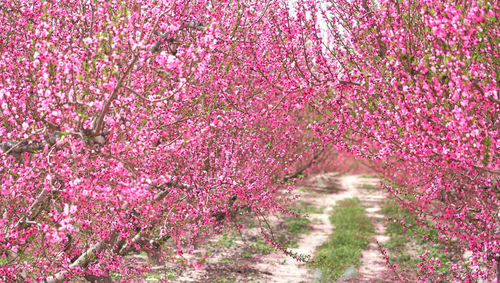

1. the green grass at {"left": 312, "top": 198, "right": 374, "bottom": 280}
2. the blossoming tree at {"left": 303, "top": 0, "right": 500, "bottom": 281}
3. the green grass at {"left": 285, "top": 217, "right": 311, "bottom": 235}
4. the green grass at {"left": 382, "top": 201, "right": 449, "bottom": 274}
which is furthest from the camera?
the green grass at {"left": 285, "top": 217, "right": 311, "bottom": 235}

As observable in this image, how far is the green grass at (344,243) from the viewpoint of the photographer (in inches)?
512

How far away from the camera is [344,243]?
15977 mm

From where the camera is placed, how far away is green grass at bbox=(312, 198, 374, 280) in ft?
42.6

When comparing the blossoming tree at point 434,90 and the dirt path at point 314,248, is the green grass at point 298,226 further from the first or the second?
the blossoming tree at point 434,90

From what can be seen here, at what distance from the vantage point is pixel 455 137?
16.0 ft

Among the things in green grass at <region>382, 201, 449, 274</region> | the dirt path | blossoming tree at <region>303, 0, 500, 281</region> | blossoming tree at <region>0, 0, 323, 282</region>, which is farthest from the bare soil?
blossoming tree at <region>303, 0, 500, 281</region>

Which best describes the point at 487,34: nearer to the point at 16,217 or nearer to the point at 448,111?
the point at 448,111

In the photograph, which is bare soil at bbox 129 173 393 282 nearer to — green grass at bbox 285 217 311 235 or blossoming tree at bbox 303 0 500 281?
Result: green grass at bbox 285 217 311 235

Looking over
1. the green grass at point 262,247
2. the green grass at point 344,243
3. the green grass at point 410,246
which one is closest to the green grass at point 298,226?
the green grass at point 344,243

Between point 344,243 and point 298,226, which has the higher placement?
point 298,226

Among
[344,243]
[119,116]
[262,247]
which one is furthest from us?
[344,243]

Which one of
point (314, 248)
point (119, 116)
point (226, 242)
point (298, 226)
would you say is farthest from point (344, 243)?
point (119, 116)

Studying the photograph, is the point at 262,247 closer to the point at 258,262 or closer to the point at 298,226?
the point at 258,262

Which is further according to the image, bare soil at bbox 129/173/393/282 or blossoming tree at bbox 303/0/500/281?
bare soil at bbox 129/173/393/282
